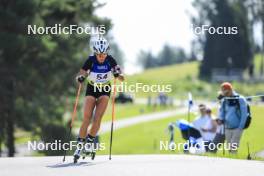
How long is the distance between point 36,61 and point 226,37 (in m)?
41.3

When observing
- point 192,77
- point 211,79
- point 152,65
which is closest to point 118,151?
point 211,79

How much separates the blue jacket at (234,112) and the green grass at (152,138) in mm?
490

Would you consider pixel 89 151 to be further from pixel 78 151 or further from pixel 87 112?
pixel 87 112

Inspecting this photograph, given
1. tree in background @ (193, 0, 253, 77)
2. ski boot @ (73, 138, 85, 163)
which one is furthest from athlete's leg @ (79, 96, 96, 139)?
tree in background @ (193, 0, 253, 77)

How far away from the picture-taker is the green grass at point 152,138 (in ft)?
52.6

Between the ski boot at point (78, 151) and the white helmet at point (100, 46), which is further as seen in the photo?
the white helmet at point (100, 46)

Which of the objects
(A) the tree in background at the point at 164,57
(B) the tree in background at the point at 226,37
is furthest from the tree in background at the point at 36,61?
(A) the tree in background at the point at 164,57

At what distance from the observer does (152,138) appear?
36.3m

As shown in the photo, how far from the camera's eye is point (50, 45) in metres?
35.0

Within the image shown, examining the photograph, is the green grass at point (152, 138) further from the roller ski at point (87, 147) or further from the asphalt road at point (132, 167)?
the roller ski at point (87, 147)

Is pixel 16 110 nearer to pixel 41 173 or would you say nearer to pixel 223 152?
pixel 223 152

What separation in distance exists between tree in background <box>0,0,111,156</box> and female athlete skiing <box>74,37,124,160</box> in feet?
67.3

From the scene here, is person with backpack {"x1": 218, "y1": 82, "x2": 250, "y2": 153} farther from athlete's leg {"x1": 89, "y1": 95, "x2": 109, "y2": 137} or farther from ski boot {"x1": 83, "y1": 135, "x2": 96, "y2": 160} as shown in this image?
ski boot {"x1": 83, "y1": 135, "x2": 96, "y2": 160}

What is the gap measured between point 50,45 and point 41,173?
2450 cm
